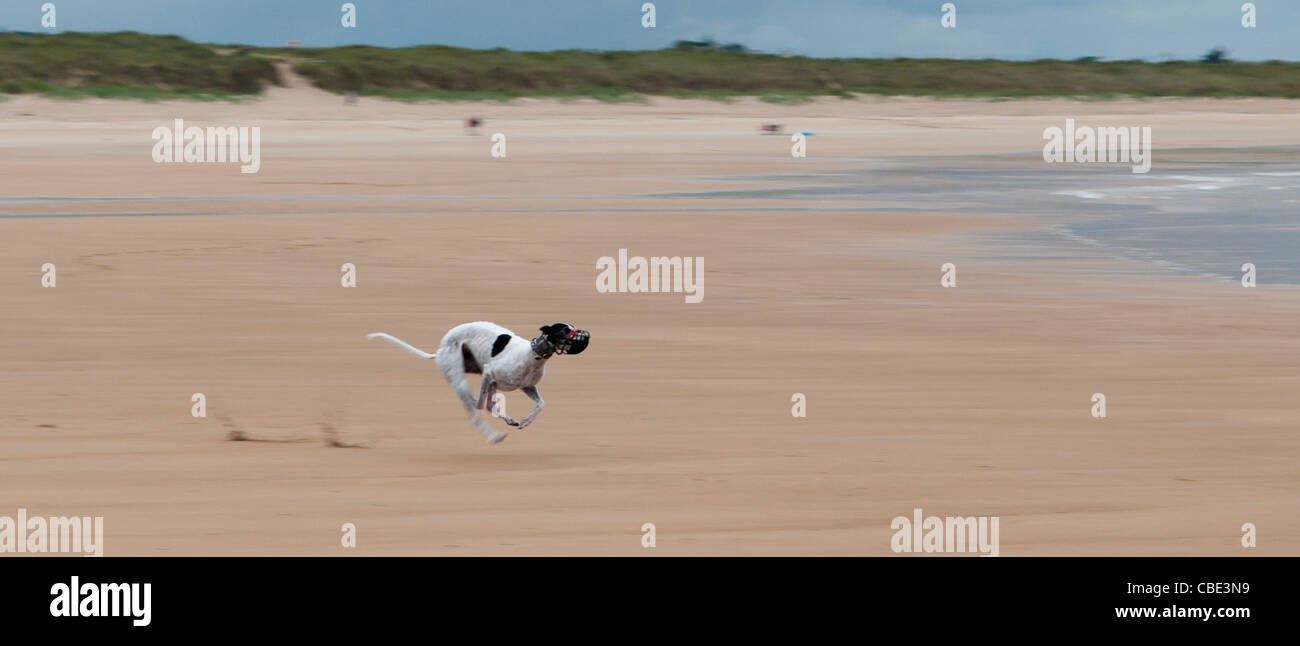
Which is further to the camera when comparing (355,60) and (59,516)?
(355,60)

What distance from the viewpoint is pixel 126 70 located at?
60.0 metres

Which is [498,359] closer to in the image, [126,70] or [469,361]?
[469,361]

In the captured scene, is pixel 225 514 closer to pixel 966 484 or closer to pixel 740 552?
pixel 740 552

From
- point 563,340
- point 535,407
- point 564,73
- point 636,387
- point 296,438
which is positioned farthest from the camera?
point 564,73

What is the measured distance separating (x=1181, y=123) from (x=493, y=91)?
2563 centimetres

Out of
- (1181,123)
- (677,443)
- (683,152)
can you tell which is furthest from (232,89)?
(677,443)

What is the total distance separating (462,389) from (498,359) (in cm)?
26

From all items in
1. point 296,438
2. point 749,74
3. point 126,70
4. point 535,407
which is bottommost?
point 296,438

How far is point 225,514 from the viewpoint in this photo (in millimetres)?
6223

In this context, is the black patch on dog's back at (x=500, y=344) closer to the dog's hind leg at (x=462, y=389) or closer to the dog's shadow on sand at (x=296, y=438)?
the dog's hind leg at (x=462, y=389)

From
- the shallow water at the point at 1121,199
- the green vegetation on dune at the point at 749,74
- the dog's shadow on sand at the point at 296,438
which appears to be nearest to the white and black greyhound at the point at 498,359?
the dog's shadow on sand at the point at 296,438

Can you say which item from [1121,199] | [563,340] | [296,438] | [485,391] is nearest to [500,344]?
[485,391]

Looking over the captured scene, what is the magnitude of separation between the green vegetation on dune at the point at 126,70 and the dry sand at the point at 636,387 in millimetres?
34917

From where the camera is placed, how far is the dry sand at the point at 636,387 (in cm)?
627
